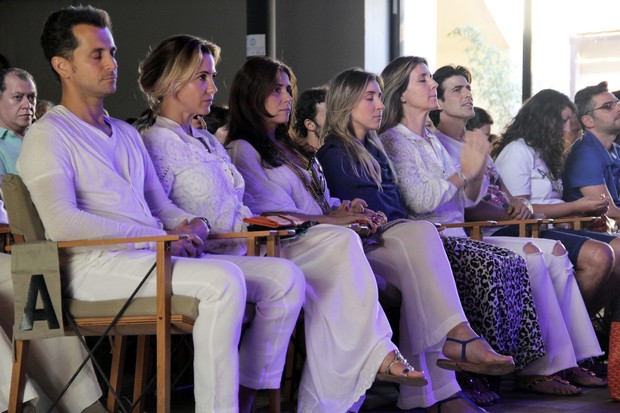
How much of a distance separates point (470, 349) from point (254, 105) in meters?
1.18

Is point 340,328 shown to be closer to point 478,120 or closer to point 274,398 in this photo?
point 274,398

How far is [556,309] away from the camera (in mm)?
4078

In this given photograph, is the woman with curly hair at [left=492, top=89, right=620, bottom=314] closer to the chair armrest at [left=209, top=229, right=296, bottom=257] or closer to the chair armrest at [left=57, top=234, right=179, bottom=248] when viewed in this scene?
the chair armrest at [left=209, top=229, right=296, bottom=257]

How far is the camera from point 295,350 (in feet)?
12.5

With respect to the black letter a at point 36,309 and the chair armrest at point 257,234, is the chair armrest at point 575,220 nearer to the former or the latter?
the chair armrest at point 257,234

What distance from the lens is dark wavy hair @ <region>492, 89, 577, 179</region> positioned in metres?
5.06

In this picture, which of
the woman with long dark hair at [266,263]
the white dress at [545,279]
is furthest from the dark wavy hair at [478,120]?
the woman with long dark hair at [266,263]

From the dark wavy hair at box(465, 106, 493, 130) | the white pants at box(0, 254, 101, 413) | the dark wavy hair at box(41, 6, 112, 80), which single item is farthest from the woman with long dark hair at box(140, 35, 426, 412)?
the dark wavy hair at box(465, 106, 493, 130)

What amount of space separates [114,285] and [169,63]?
0.89 meters

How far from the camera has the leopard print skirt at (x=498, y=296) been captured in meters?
3.69

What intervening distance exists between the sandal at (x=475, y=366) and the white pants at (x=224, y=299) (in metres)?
0.57

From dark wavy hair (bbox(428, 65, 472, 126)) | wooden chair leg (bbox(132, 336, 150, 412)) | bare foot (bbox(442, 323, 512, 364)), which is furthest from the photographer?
dark wavy hair (bbox(428, 65, 472, 126))

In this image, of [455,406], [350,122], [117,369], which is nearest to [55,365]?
[117,369]

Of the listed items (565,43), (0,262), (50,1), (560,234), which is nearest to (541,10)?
(565,43)
